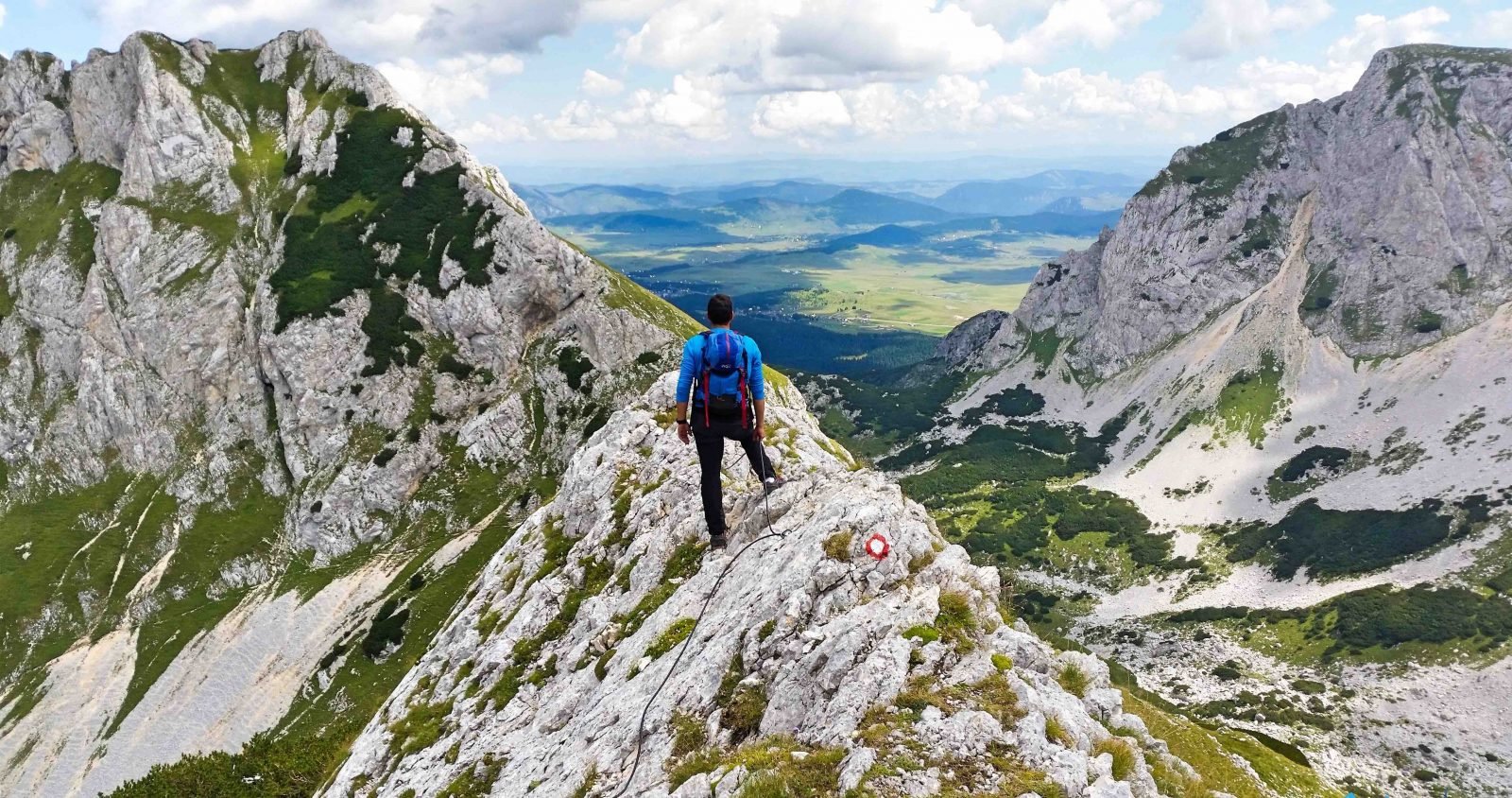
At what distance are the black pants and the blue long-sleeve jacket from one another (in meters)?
0.88

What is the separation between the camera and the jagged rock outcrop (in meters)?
13.6

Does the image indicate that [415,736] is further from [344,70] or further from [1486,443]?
[1486,443]

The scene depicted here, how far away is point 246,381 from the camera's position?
120 m

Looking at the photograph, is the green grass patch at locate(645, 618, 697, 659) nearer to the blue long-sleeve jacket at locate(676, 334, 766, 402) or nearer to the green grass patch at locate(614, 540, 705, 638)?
the green grass patch at locate(614, 540, 705, 638)

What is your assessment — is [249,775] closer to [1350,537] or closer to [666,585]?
[666,585]

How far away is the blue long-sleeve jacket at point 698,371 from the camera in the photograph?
18.3 m

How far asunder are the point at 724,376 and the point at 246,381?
438ft

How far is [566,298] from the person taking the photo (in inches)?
5049

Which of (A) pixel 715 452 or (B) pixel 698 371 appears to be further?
(A) pixel 715 452

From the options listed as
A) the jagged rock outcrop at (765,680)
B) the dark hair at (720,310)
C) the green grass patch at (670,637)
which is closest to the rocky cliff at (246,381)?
the jagged rock outcrop at (765,680)

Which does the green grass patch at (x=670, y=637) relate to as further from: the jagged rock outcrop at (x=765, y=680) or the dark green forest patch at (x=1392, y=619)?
the dark green forest patch at (x=1392, y=619)

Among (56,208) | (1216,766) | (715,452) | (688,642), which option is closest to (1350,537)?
(1216,766)

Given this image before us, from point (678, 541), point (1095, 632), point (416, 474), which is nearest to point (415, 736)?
point (678, 541)

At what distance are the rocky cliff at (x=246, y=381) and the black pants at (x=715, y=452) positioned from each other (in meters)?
73.2
